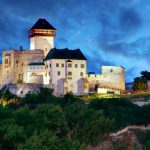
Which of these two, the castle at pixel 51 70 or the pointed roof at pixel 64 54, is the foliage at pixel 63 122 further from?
the pointed roof at pixel 64 54

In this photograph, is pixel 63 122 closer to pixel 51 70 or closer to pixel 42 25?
pixel 51 70

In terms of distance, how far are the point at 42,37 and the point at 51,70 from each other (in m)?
5.71

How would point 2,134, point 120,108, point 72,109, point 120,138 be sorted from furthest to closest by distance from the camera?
1. point 120,108
2. point 120,138
3. point 72,109
4. point 2,134

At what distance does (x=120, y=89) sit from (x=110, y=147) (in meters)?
16.8

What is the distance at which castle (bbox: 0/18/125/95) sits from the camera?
8288 cm

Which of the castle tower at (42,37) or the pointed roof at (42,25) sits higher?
the pointed roof at (42,25)

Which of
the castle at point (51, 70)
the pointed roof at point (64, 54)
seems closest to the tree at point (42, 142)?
the castle at point (51, 70)

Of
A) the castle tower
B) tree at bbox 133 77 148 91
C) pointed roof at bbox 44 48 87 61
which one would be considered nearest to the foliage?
pointed roof at bbox 44 48 87 61

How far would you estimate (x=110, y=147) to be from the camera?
69.3 meters

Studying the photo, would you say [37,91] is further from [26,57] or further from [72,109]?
[72,109]

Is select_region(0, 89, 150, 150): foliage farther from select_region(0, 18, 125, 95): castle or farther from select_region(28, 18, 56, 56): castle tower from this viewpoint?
select_region(28, 18, 56, 56): castle tower

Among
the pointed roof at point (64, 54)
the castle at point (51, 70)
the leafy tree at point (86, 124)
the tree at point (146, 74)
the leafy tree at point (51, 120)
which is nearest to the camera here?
the leafy tree at point (51, 120)

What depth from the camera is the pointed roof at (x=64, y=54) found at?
83.6 meters

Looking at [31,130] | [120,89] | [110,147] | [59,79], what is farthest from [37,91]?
[31,130]
